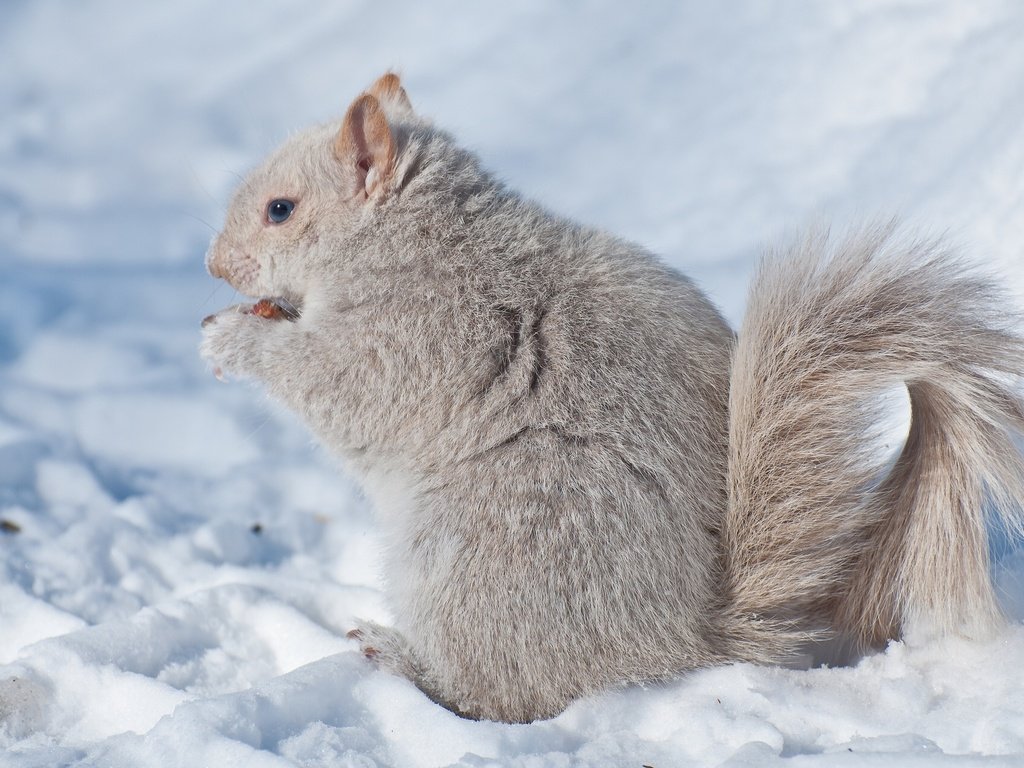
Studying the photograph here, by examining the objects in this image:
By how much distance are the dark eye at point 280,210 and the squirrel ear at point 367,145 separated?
176 millimetres

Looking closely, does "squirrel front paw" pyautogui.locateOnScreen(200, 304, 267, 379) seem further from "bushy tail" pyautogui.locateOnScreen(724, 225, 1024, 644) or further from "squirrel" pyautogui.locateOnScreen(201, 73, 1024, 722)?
"bushy tail" pyautogui.locateOnScreen(724, 225, 1024, 644)

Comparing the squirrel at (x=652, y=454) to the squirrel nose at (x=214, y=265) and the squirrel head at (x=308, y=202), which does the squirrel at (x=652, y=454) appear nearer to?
the squirrel head at (x=308, y=202)

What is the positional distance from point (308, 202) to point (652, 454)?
1019mm

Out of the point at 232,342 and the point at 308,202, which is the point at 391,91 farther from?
the point at 232,342

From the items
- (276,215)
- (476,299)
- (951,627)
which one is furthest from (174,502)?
(951,627)

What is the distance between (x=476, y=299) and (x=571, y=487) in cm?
47

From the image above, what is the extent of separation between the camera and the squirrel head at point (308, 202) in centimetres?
224

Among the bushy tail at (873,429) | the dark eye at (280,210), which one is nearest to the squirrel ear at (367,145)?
the dark eye at (280,210)

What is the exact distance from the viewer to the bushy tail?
5.98 ft

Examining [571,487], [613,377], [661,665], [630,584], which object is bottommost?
[661,665]

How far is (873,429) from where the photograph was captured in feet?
6.27

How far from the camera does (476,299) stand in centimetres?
207

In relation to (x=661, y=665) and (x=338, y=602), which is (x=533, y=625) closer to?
(x=661, y=665)


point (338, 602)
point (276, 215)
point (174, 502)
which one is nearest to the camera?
point (276, 215)
